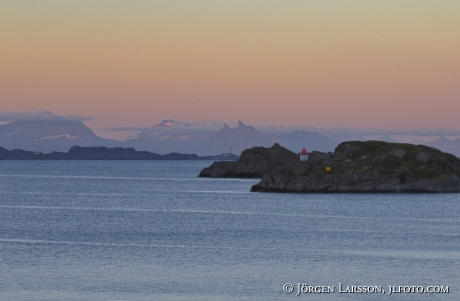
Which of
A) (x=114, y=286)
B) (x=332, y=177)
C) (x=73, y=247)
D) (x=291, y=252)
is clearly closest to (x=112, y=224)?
(x=73, y=247)

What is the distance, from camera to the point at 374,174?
13662 centimetres

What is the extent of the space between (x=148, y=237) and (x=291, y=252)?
53.5 ft

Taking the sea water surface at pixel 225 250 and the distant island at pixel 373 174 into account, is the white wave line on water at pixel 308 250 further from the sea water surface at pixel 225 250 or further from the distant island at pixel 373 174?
the distant island at pixel 373 174

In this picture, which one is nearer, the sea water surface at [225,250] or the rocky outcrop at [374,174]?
the sea water surface at [225,250]

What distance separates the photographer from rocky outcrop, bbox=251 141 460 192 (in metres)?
135

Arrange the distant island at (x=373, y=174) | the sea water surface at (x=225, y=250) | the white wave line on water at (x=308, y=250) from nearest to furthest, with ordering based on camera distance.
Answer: the sea water surface at (x=225, y=250)
the white wave line on water at (x=308, y=250)
the distant island at (x=373, y=174)

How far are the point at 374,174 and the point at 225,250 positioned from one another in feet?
264

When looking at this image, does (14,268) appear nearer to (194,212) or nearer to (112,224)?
(112,224)

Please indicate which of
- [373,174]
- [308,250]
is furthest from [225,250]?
[373,174]

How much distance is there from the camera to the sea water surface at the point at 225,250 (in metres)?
43.8

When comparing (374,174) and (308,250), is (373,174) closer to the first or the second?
(374,174)

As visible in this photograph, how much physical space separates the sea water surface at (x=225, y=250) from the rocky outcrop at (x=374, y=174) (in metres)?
22.2

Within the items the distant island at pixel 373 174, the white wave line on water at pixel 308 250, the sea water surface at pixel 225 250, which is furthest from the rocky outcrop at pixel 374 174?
the white wave line on water at pixel 308 250

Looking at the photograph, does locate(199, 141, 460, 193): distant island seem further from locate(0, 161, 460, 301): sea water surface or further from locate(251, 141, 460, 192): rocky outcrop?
locate(0, 161, 460, 301): sea water surface
